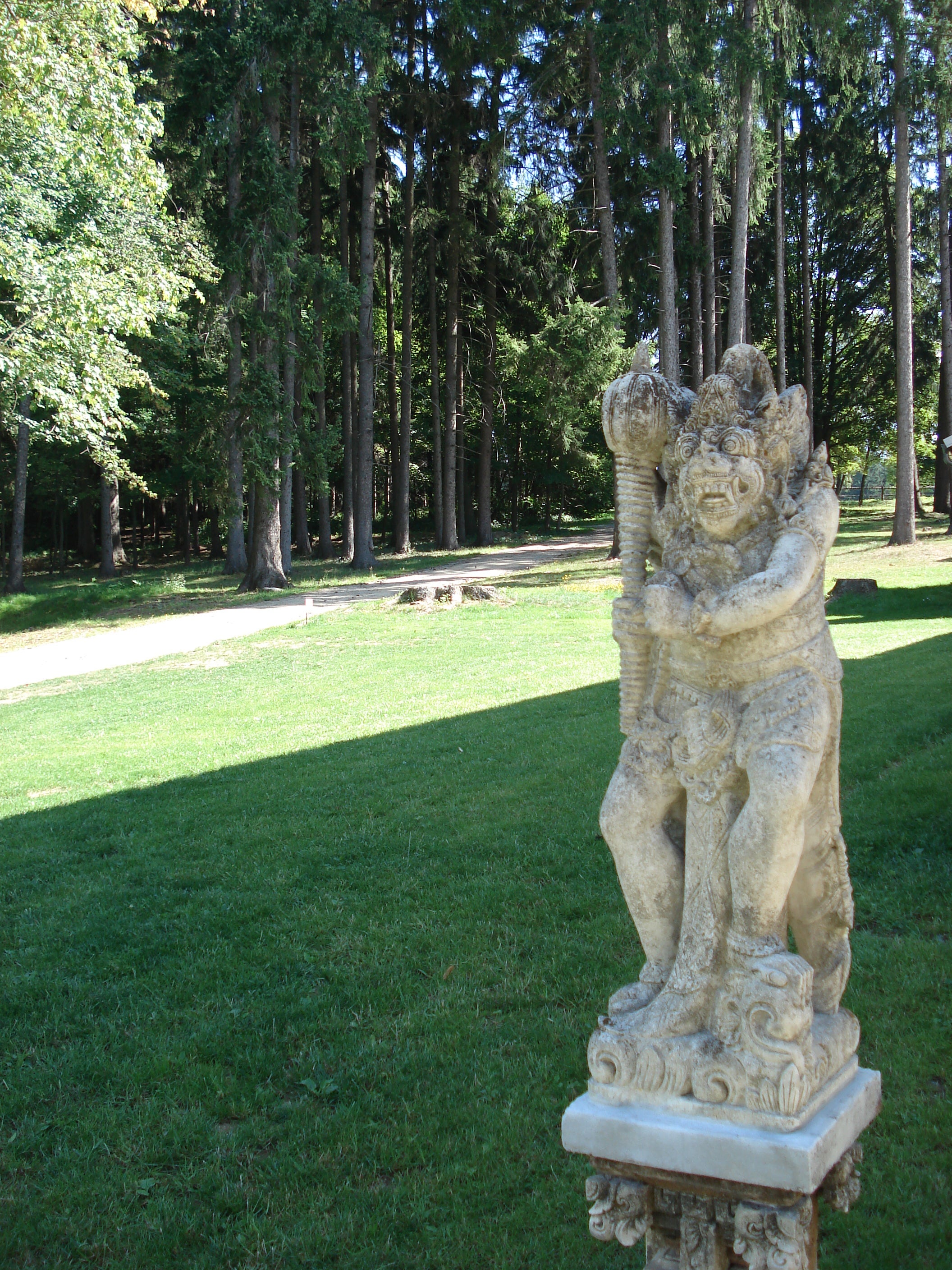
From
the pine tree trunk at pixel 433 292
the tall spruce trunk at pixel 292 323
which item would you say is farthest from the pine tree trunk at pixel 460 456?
the tall spruce trunk at pixel 292 323

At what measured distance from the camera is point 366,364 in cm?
2692

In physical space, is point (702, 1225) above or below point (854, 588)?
below

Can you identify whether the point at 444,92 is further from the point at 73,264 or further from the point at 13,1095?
the point at 13,1095

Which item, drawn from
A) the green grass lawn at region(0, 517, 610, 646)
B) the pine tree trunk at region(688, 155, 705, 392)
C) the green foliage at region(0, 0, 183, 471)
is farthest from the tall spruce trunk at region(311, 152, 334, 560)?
the pine tree trunk at region(688, 155, 705, 392)

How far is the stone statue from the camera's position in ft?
9.11

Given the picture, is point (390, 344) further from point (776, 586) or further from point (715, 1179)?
point (715, 1179)

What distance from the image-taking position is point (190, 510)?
144ft

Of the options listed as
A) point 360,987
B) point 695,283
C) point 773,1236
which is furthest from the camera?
point 695,283

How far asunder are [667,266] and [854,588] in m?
9.95

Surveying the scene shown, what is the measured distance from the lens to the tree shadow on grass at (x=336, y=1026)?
3605 millimetres

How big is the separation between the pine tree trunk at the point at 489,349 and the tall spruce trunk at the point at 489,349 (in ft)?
0.04

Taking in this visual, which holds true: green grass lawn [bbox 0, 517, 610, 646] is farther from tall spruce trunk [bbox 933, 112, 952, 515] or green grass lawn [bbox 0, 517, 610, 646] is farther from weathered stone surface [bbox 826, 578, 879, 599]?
tall spruce trunk [bbox 933, 112, 952, 515]

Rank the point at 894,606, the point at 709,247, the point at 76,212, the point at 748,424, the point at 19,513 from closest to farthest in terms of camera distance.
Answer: the point at 748,424, the point at 76,212, the point at 894,606, the point at 19,513, the point at 709,247

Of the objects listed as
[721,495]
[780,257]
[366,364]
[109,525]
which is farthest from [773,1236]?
[109,525]
